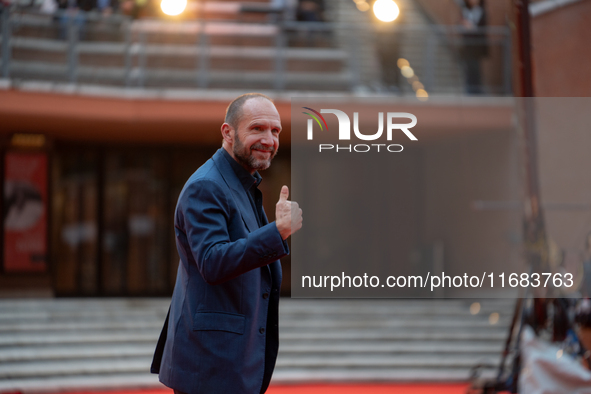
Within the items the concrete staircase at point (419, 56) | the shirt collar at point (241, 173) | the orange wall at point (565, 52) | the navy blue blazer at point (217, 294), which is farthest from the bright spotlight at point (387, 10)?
the navy blue blazer at point (217, 294)

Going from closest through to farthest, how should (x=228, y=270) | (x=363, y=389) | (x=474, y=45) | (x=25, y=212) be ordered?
(x=228, y=270) < (x=363, y=389) < (x=474, y=45) < (x=25, y=212)

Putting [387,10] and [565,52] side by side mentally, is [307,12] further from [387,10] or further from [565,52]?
[565,52]

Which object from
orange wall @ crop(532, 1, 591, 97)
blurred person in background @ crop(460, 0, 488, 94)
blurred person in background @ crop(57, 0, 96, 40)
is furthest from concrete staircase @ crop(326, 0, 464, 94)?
blurred person in background @ crop(57, 0, 96, 40)

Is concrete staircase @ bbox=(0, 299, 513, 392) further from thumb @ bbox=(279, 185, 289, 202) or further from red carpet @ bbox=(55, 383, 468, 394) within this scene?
thumb @ bbox=(279, 185, 289, 202)

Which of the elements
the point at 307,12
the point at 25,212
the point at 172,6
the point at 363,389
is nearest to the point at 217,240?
the point at 363,389

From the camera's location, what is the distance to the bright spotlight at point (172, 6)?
34.1 feet

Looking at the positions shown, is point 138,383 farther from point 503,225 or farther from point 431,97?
point 503,225

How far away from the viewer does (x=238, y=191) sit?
2309mm

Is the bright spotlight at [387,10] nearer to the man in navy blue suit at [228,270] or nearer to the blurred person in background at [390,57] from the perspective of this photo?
the blurred person in background at [390,57]

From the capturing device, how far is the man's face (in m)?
2.23

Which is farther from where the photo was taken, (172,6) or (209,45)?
(209,45)

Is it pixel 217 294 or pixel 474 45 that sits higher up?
pixel 474 45

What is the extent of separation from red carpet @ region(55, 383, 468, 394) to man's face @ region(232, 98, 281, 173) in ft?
18.4

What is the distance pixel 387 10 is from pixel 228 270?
9.84m
